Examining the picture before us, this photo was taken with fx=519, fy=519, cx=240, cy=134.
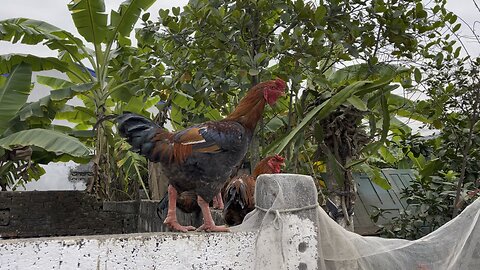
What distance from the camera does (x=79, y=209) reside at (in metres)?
7.43

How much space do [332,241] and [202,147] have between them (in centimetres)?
80

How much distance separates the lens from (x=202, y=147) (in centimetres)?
267

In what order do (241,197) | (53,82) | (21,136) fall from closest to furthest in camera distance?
(241,197)
(21,136)
(53,82)

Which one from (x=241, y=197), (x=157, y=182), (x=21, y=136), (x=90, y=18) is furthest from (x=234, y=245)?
(x=90, y=18)

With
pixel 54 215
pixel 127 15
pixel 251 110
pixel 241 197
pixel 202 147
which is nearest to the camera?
pixel 202 147

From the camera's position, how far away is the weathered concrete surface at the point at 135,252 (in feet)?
6.86

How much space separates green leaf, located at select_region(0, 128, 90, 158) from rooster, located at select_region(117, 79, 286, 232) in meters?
3.54

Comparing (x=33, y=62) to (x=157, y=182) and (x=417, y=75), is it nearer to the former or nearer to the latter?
(x=157, y=182)

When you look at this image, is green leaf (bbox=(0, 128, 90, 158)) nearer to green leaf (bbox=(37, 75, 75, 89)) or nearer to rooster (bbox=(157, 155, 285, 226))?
green leaf (bbox=(37, 75, 75, 89))

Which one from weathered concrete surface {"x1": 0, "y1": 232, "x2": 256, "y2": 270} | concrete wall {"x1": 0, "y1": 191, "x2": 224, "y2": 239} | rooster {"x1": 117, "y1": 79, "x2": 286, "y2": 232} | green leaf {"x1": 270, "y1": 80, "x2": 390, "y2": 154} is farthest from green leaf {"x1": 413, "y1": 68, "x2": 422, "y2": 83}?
concrete wall {"x1": 0, "y1": 191, "x2": 224, "y2": 239}

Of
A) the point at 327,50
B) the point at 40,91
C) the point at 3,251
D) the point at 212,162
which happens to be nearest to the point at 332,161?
the point at 327,50

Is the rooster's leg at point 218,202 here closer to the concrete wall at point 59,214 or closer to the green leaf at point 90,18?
the concrete wall at point 59,214

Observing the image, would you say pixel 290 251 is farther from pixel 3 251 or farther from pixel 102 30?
pixel 102 30

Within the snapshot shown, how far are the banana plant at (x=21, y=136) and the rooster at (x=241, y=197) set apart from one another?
10.1 ft
